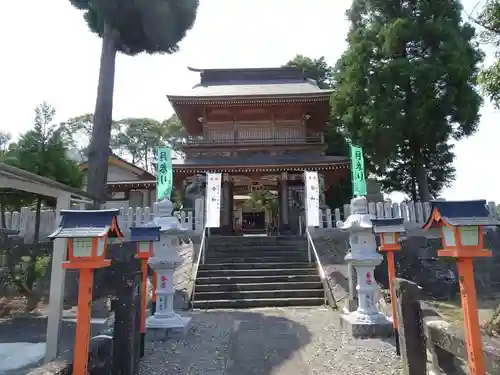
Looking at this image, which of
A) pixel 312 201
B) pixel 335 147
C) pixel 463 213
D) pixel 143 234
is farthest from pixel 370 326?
pixel 335 147

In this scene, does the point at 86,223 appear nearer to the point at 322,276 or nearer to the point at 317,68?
the point at 322,276

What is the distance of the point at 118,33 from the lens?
12.9m

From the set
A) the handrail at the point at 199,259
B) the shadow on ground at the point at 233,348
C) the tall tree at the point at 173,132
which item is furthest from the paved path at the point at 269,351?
the tall tree at the point at 173,132

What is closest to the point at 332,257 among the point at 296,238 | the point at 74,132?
the point at 296,238

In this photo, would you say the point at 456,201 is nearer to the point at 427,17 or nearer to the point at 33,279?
the point at 33,279

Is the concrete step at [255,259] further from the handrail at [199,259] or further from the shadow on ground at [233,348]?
the shadow on ground at [233,348]

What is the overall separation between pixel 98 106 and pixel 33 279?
6.18m

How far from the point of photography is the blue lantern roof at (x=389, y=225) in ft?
15.8

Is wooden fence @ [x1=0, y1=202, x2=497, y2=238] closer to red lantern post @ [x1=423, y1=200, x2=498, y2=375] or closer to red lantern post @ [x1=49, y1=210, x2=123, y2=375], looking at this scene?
red lantern post @ [x1=49, y1=210, x2=123, y2=375]

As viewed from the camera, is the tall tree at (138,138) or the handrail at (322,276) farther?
the tall tree at (138,138)

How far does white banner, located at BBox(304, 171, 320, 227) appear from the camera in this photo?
1080 cm

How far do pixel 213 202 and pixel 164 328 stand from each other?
6.09 m

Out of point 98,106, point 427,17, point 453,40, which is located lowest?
point 98,106

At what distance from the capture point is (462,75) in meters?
13.9
